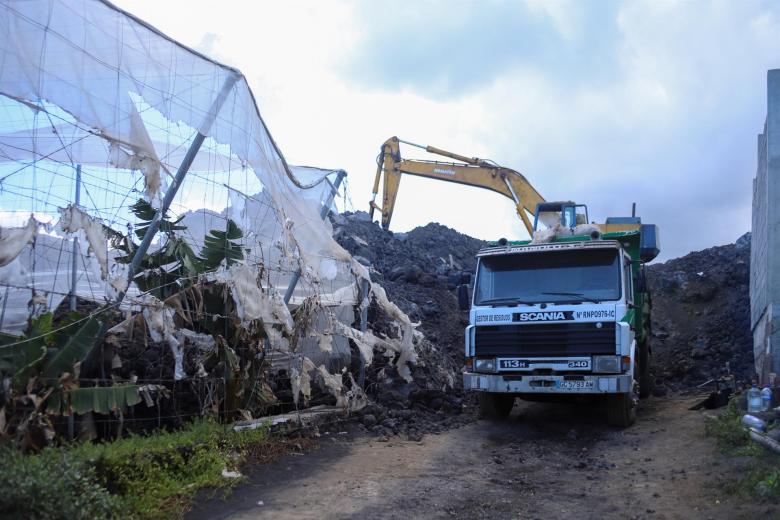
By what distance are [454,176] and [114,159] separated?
620 inches

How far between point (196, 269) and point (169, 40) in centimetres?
239

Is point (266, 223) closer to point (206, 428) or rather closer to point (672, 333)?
point (206, 428)

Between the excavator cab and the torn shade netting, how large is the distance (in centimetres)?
744

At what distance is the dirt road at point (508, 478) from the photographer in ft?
19.4

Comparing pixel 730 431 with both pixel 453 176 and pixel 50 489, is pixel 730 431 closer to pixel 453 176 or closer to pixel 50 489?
pixel 50 489

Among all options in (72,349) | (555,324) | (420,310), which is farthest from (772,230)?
(72,349)

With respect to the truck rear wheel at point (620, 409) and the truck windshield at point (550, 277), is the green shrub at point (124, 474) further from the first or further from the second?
the truck rear wheel at point (620, 409)

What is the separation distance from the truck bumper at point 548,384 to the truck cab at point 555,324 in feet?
0.04

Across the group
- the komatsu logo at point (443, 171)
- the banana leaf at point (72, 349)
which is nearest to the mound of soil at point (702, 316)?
the komatsu logo at point (443, 171)

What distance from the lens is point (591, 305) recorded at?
926 cm

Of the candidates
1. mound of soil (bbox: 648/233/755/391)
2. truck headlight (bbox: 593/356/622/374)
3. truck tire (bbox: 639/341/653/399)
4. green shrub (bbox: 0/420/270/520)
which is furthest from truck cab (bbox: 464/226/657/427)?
mound of soil (bbox: 648/233/755/391)

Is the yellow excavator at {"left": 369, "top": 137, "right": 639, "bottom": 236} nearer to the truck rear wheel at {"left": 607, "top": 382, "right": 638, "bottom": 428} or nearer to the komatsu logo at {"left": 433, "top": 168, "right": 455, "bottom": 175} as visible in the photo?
the komatsu logo at {"left": 433, "top": 168, "right": 455, "bottom": 175}

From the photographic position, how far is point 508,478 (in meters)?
7.30

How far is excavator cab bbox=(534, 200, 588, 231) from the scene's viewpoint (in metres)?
14.5
